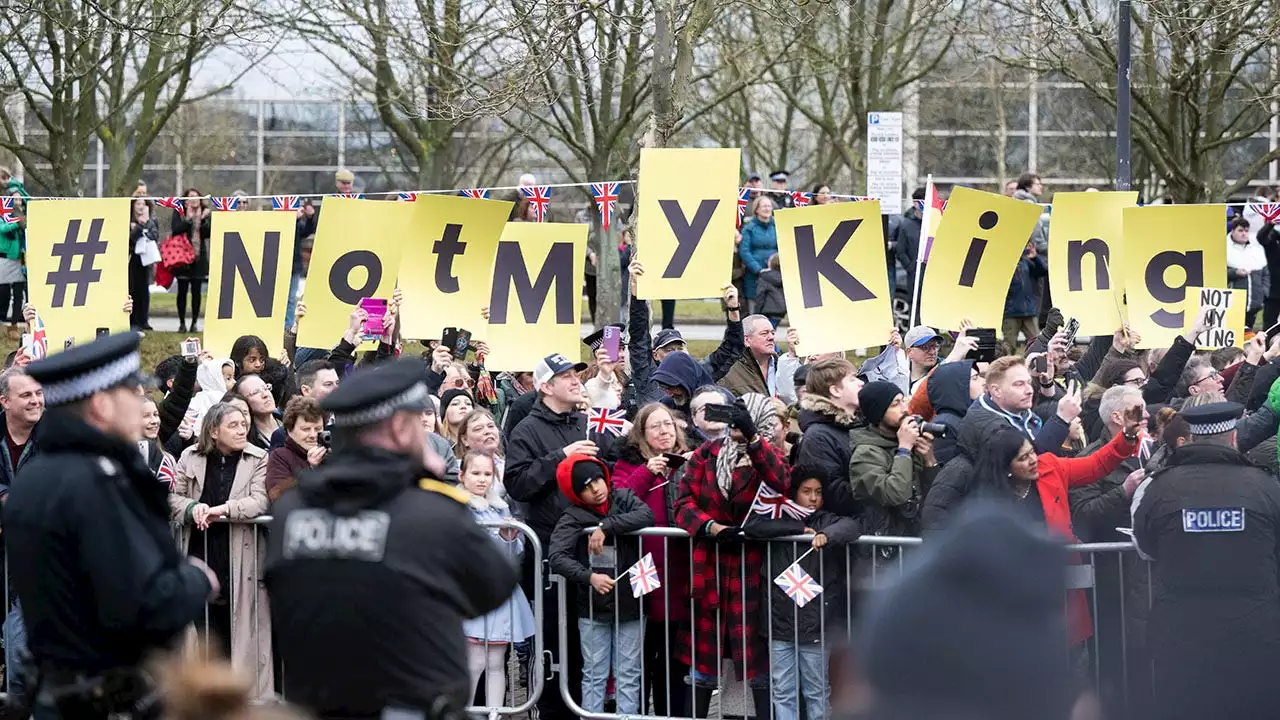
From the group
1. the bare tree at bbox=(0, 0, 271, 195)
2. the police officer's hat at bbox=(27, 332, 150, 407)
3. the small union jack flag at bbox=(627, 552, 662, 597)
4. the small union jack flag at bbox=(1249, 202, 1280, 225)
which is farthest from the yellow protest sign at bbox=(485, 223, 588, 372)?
the small union jack flag at bbox=(1249, 202, 1280, 225)

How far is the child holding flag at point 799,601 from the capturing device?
7.83 meters

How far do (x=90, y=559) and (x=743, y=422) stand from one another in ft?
10.9

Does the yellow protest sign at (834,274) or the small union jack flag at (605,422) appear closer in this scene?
the small union jack flag at (605,422)

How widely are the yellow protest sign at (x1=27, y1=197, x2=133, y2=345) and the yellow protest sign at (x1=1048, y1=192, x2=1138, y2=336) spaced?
6.09 m

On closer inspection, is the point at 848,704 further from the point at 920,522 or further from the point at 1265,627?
the point at 920,522

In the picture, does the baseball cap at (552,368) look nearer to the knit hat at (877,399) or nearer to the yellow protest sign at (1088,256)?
the knit hat at (877,399)

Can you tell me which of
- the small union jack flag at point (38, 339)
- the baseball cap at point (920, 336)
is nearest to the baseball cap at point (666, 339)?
the baseball cap at point (920, 336)

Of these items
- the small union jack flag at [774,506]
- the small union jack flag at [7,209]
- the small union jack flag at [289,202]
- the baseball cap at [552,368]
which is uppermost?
the small union jack flag at [289,202]

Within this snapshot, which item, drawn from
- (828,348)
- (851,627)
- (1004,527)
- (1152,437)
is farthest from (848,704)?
(828,348)

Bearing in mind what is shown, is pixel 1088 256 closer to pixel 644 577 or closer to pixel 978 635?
pixel 644 577

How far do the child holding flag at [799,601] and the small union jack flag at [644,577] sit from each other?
0.52 meters

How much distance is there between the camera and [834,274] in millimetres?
10852

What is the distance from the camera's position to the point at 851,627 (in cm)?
780

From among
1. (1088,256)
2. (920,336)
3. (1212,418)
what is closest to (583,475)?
(1212,418)
